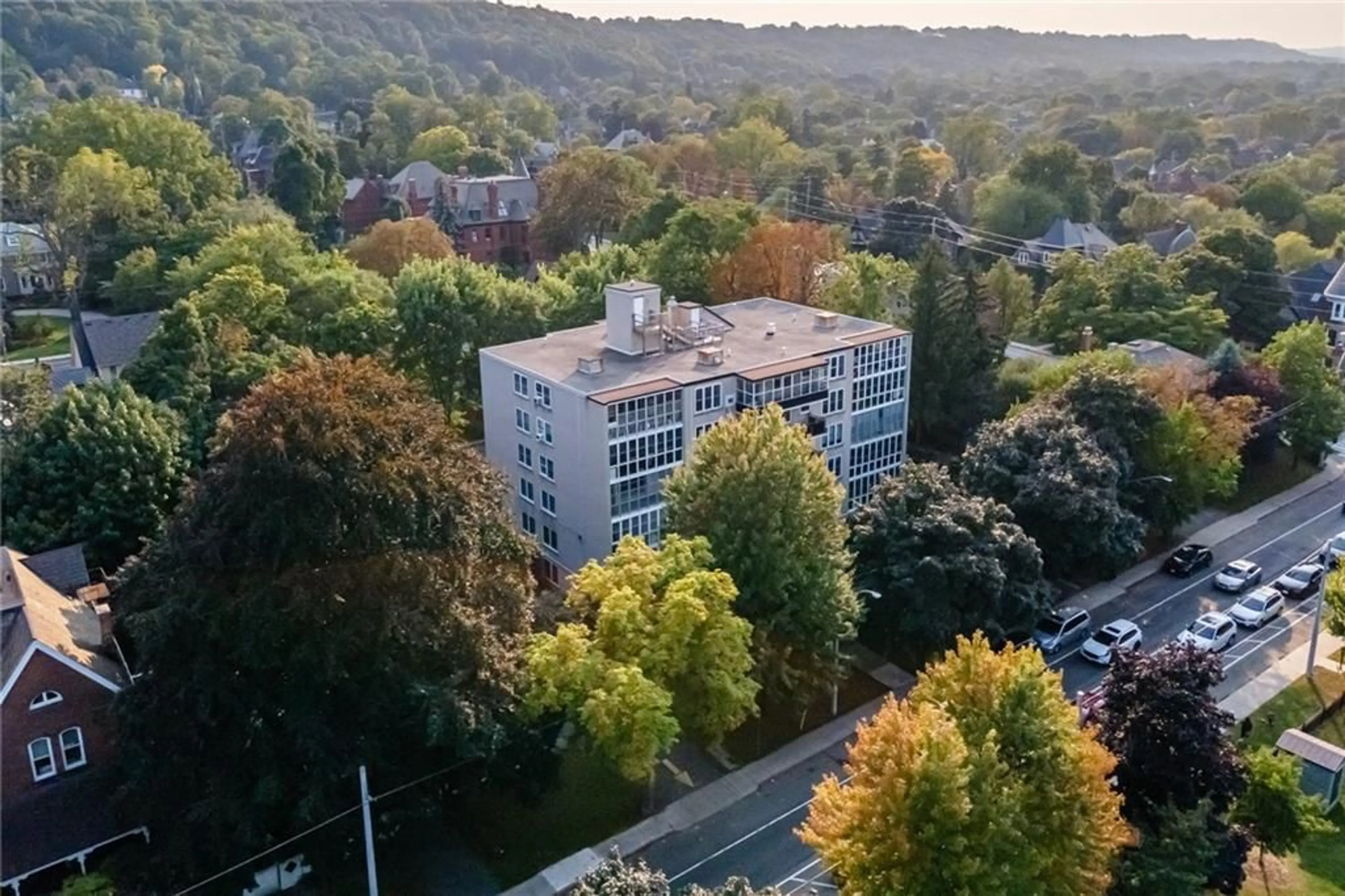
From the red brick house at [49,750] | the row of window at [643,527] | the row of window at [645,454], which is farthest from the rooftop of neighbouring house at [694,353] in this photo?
the red brick house at [49,750]

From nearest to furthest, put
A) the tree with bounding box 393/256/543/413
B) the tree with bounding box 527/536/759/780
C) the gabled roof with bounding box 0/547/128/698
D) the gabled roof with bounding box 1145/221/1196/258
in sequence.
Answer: the gabled roof with bounding box 0/547/128/698 < the tree with bounding box 527/536/759/780 < the tree with bounding box 393/256/543/413 < the gabled roof with bounding box 1145/221/1196/258

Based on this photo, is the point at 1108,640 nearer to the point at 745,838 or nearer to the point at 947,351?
the point at 745,838

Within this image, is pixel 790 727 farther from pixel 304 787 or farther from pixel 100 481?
pixel 100 481

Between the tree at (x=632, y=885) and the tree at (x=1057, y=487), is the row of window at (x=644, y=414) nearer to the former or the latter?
the tree at (x=1057, y=487)

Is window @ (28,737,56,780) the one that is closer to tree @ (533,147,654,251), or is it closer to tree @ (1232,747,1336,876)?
tree @ (1232,747,1336,876)

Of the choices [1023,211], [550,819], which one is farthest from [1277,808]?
[1023,211]

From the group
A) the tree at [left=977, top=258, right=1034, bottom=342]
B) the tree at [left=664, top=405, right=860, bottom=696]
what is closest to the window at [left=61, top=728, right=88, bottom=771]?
the tree at [left=664, top=405, right=860, bottom=696]

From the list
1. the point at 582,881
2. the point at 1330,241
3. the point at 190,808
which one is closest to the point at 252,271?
the point at 190,808
